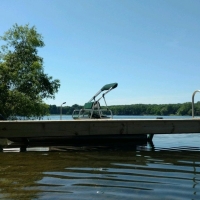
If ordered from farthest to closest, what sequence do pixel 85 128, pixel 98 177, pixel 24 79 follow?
pixel 24 79, pixel 85 128, pixel 98 177

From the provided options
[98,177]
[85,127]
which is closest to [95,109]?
[85,127]

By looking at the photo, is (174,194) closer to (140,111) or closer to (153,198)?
(153,198)

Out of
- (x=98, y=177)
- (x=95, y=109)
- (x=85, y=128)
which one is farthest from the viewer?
(x=95, y=109)

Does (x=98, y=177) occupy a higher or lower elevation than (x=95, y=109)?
lower

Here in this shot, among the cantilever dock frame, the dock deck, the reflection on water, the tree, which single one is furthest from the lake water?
the tree

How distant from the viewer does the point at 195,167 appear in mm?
6047

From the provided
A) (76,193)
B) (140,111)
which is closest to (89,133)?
(76,193)

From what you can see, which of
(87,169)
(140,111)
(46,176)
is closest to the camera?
(46,176)

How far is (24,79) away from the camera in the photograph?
61.6 ft

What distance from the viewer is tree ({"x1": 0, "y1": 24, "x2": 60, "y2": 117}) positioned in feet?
57.9

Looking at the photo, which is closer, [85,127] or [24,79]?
[85,127]

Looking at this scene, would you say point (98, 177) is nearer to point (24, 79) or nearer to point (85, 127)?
point (85, 127)

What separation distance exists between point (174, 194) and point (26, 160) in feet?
12.8

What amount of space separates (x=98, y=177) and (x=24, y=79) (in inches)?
579
